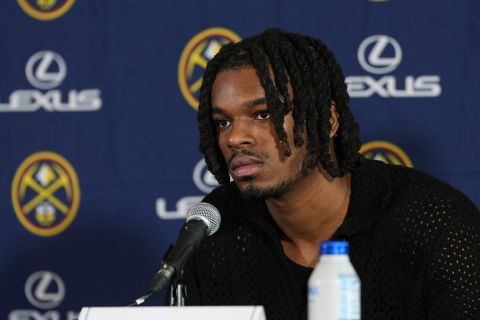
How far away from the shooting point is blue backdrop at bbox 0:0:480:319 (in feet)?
7.20

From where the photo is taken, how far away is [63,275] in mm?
2293

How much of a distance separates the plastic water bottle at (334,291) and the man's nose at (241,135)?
56 centimetres

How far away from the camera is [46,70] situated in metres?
2.29

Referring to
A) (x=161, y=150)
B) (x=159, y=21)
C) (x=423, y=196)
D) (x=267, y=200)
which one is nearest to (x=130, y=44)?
(x=159, y=21)

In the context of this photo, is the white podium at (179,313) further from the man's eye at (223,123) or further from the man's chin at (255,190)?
the man's eye at (223,123)

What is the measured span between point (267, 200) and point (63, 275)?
820 mm

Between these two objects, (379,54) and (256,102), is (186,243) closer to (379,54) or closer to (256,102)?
(256,102)

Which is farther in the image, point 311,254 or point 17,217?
point 17,217

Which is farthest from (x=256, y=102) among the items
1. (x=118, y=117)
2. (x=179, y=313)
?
(x=118, y=117)

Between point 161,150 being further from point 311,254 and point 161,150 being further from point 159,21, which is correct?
point 311,254

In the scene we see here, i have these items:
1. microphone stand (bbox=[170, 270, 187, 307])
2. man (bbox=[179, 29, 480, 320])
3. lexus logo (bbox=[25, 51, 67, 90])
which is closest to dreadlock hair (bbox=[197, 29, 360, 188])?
man (bbox=[179, 29, 480, 320])

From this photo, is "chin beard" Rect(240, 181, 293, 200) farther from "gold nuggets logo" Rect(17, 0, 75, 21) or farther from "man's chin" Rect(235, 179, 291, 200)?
"gold nuggets logo" Rect(17, 0, 75, 21)

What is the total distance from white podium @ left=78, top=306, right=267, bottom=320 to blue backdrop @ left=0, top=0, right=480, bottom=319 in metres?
1.21

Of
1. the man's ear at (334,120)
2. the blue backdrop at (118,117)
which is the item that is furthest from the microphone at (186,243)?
the blue backdrop at (118,117)
